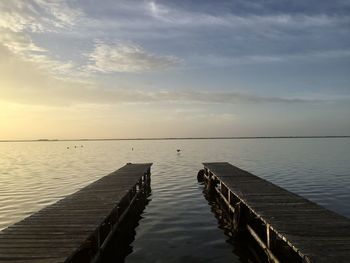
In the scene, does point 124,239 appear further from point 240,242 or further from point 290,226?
point 290,226

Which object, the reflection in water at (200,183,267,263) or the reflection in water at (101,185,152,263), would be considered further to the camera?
the reflection in water at (101,185,152,263)

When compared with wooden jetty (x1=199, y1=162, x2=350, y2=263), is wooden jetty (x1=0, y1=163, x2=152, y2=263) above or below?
below

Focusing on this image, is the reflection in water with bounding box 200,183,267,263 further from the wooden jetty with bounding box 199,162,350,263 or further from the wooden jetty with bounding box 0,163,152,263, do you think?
the wooden jetty with bounding box 0,163,152,263

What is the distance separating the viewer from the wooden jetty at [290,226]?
28.4 ft

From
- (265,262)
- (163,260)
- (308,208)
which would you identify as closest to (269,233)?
(265,262)

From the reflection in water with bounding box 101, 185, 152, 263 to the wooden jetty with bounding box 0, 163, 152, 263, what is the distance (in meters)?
0.62

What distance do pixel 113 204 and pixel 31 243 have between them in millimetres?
5657

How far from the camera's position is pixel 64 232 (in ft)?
34.8

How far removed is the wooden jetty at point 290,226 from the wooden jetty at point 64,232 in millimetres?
5218

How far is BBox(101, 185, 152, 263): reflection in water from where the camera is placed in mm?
13492

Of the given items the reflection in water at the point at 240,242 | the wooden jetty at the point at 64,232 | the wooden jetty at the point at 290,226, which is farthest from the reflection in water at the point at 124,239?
the wooden jetty at the point at 290,226

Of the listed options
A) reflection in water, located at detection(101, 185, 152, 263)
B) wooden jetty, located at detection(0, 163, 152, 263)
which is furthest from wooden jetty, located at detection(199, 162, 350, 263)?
wooden jetty, located at detection(0, 163, 152, 263)

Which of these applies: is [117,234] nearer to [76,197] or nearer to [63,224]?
[76,197]

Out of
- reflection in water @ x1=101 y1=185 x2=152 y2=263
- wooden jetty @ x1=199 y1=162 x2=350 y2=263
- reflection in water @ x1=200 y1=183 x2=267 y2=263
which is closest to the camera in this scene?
wooden jetty @ x1=199 y1=162 x2=350 y2=263
